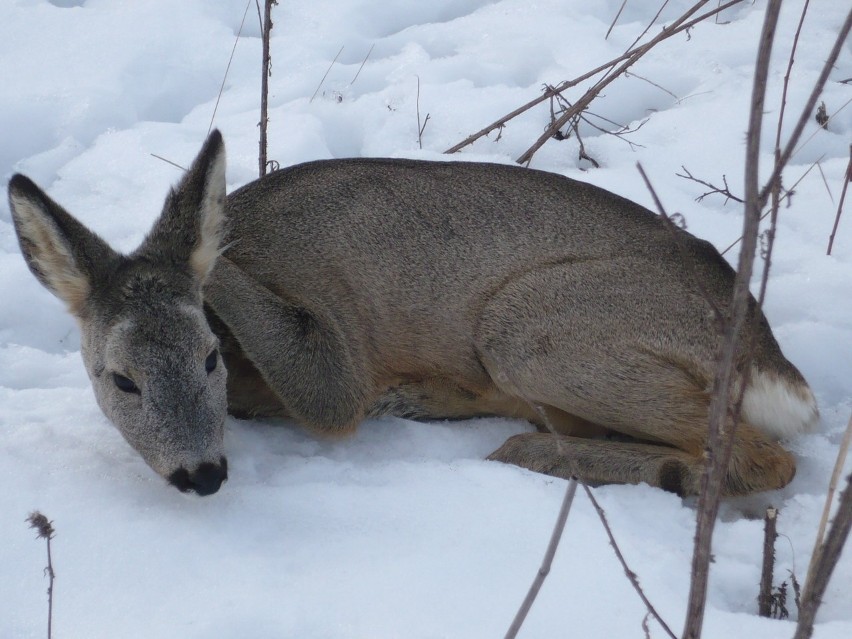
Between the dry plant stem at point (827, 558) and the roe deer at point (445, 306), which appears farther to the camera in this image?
the roe deer at point (445, 306)

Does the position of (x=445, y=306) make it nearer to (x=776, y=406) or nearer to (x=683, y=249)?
(x=776, y=406)

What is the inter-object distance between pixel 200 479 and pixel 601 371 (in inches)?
76.3

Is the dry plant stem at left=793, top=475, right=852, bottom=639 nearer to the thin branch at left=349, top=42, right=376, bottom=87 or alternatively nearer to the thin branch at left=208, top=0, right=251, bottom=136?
the thin branch at left=208, top=0, right=251, bottom=136

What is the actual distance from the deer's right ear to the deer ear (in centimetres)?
23

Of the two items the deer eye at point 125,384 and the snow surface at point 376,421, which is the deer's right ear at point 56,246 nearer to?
A: the deer eye at point 125,384

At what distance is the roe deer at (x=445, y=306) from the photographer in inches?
168

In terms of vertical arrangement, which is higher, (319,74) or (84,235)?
(319,74)

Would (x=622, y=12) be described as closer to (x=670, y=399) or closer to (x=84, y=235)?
(x=670, y=399)

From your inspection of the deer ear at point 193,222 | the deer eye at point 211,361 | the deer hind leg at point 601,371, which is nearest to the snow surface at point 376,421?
the deer hind leg at point 601,371

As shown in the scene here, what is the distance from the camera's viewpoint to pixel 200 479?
3.68 m

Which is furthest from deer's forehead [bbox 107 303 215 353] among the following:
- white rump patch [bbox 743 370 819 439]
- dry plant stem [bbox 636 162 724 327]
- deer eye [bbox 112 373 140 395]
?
white rump patch [bbox 743 370 819 439]

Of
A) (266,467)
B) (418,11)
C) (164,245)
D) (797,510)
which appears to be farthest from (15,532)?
(418,11)

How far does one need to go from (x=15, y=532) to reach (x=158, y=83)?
15.5ft

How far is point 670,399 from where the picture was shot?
178 inches
